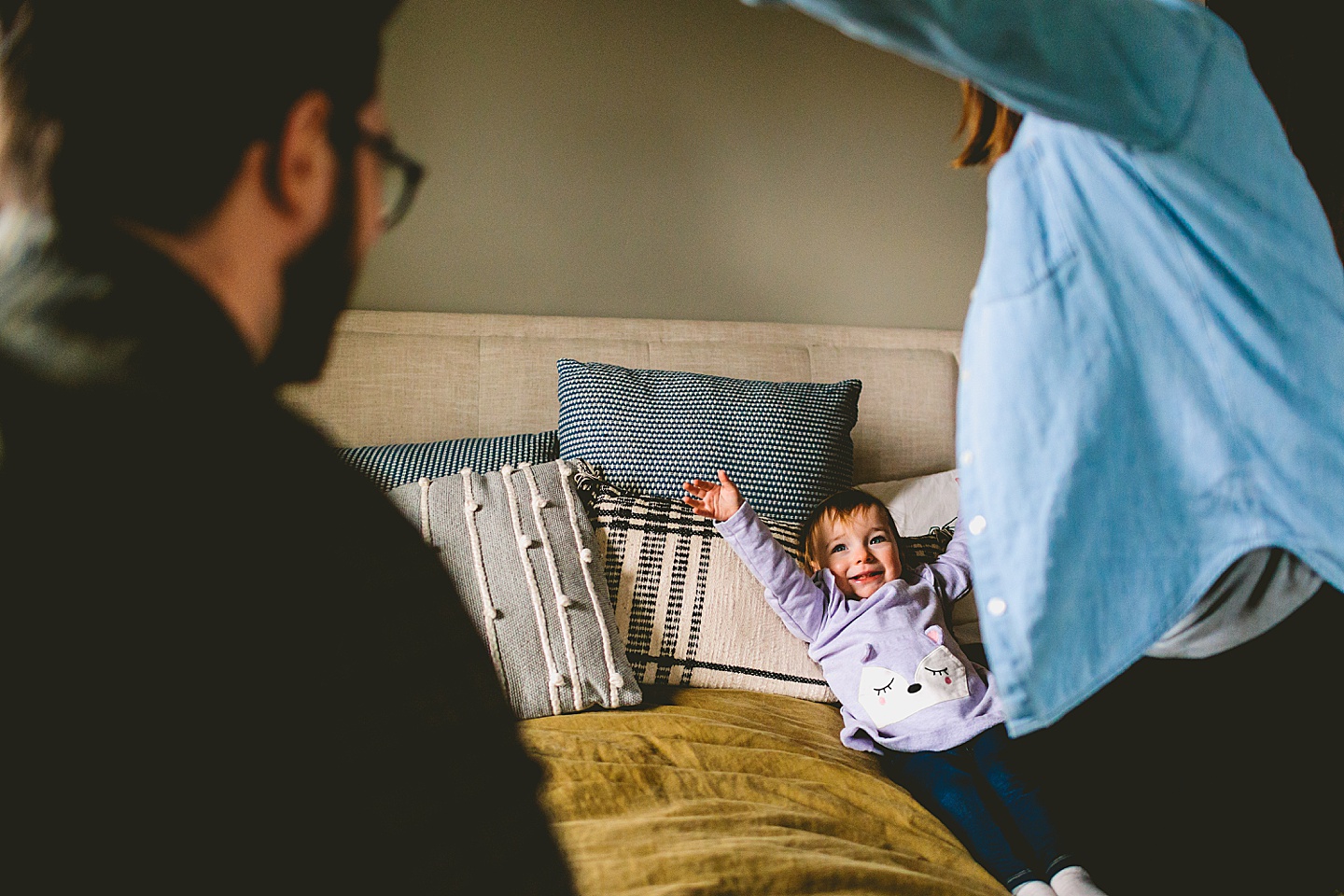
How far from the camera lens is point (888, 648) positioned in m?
1.58

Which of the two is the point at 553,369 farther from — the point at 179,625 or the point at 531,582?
the point at 179,625

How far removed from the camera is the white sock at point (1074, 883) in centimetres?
120

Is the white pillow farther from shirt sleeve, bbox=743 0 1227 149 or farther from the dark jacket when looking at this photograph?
the dark jacket

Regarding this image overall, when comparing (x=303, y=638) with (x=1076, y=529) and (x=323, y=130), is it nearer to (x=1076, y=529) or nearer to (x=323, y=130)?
(x=323, y=130)

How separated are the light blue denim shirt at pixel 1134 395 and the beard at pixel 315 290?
509 millimetres

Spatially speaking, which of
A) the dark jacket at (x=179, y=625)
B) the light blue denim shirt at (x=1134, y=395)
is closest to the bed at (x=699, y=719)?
the light blue denim shirt at (x=1134, y=395)

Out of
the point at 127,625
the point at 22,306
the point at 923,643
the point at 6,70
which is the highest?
the point at 6,70

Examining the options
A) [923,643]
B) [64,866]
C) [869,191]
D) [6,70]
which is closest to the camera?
[64,866]

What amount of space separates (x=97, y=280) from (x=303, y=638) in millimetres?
197

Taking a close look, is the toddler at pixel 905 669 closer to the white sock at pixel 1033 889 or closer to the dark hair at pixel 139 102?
the white sock at pixel 1033 889

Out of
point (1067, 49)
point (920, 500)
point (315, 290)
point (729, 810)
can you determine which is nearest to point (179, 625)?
point (315, 290)

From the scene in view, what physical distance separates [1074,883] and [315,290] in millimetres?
1210

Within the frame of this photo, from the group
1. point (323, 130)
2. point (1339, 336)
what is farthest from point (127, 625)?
point (1339, 336)

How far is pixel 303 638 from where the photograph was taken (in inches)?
17.4
